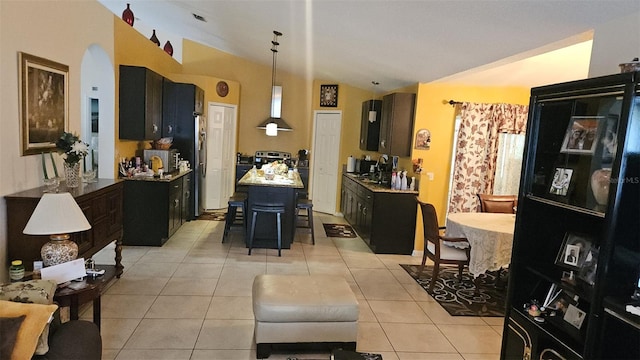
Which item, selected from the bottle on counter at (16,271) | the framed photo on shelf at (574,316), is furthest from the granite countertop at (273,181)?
the framed photo on shelf at (574,316)

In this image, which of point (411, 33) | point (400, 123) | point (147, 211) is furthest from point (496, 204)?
point (147, 211)

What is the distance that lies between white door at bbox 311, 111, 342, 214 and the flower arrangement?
537 centimetres

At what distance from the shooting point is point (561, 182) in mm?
2254

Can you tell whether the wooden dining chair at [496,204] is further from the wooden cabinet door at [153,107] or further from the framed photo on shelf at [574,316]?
the wooden cabinet door at [153,107]

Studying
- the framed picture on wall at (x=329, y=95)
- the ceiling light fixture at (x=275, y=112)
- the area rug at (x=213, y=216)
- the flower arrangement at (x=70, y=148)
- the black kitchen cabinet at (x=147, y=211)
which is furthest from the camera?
→ the framed picture on wall at (x=329, y=95)

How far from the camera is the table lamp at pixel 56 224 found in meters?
2.43

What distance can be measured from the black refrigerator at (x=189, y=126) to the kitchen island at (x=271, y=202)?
173 cm

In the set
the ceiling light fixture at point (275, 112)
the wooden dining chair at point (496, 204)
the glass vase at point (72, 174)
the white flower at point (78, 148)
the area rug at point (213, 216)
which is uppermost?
the ceiling light fixture at point (275, 112)

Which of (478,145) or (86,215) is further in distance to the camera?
(478,145)

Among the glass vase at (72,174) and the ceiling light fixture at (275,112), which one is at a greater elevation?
the ceiling light fixture at (275,112)

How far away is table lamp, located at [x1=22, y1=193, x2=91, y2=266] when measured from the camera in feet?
7.98

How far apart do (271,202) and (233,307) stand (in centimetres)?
202

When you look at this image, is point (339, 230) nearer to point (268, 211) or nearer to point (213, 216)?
point (268, 211)

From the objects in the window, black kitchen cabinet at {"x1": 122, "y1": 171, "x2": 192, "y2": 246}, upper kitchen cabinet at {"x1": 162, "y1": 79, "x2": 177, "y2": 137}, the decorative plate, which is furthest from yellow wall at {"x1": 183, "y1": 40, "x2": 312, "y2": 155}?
the window
